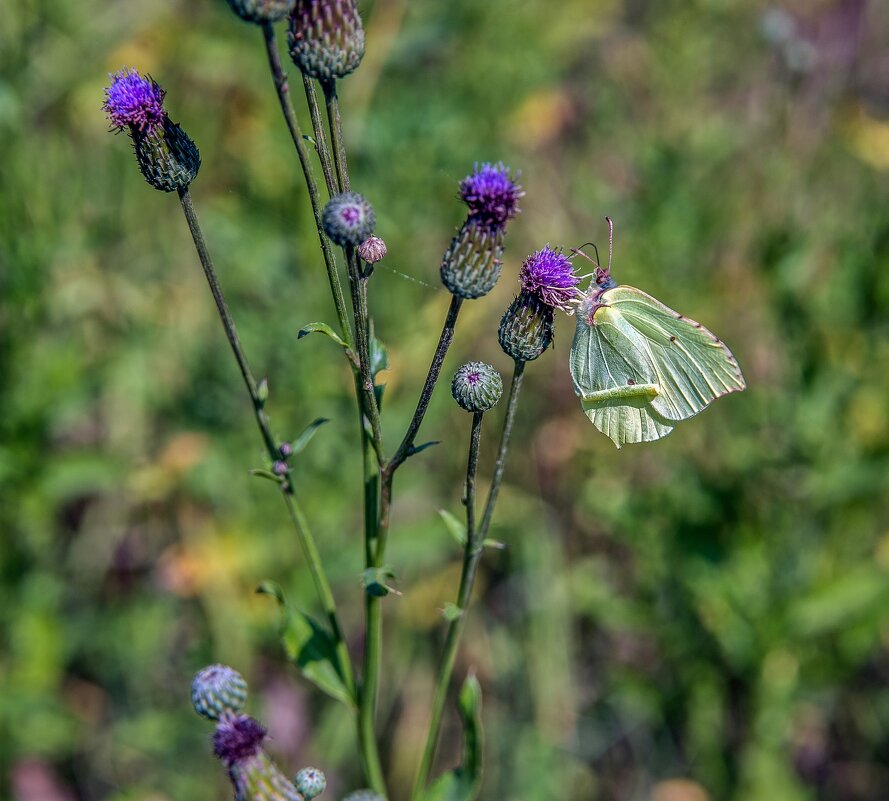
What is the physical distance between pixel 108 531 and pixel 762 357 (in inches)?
167

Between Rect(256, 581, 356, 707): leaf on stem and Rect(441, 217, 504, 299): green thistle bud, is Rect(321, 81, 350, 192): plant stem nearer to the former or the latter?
Rect(441, 217, 504, 299): green thistle bud

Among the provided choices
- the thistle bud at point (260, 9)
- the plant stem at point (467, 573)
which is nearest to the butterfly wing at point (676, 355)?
the plant stem at point (467, 573)

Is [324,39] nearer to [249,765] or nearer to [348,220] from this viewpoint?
[348,220]

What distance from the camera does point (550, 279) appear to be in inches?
100

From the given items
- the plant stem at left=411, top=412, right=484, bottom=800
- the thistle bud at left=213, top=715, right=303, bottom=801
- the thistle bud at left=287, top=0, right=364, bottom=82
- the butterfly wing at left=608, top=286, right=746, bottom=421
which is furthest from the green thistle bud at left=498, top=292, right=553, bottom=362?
the thistle bud at left=213, top=715, right=303, bottom=801

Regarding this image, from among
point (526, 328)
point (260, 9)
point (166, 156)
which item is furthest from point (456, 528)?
point (260, 9)

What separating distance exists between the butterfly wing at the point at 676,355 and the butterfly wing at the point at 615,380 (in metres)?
0.03

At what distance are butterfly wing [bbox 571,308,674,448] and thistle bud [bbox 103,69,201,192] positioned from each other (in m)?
1.47

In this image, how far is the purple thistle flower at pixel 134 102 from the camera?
2379 mm

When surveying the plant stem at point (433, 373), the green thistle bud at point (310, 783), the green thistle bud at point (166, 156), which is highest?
the green thistle bud at point (166, 156)

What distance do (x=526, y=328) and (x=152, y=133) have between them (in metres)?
1.10

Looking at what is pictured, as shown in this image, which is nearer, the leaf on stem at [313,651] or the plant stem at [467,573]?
the plant stem at [467,573]

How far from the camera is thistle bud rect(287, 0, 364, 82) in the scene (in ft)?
7.20

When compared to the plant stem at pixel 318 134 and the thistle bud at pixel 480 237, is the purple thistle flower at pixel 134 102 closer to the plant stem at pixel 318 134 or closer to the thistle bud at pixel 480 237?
the plant stem at pixel 318 134
